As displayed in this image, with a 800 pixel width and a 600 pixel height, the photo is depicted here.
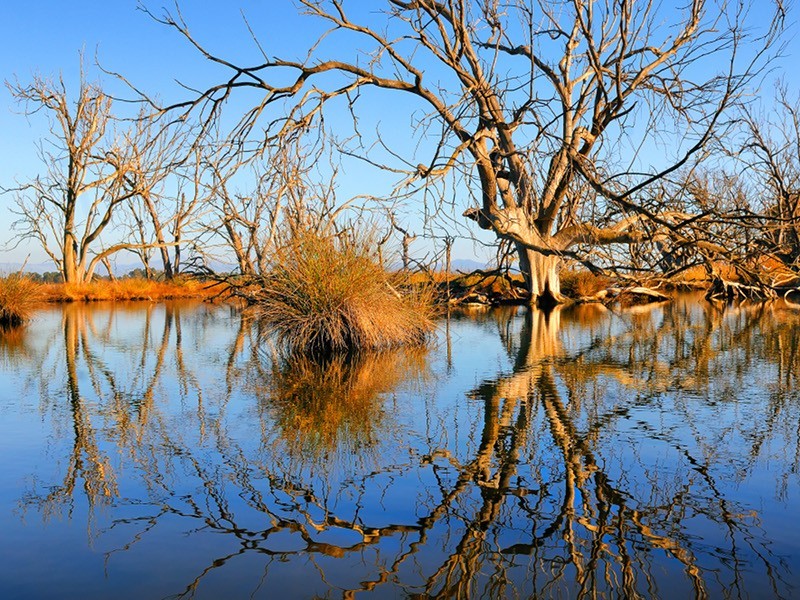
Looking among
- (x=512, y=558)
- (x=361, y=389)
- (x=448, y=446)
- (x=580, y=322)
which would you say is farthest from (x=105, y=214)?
(x=512, y=558)

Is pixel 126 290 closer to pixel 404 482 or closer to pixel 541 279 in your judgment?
pixel 541 279

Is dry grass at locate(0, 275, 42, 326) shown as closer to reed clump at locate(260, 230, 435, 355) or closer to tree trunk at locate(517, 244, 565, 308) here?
reed clump at locate(260, 230, 435, 355)

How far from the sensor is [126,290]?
2888 cm

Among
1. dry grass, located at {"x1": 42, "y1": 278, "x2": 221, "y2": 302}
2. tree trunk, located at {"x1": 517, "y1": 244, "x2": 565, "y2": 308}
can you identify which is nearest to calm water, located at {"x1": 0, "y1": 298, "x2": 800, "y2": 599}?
tree trunk, located at {"x1": 517, "y1": 244, "x2": 565, "y2": 308}

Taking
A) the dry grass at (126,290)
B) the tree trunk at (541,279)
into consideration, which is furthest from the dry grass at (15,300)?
the tree trunk at (541,279)

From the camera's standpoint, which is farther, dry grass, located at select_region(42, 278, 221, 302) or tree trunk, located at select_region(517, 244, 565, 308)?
dry grass, located at select_region(42, 278, 221, 302)

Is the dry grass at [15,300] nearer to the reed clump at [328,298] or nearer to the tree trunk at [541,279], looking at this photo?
the reed clump at [328,298]

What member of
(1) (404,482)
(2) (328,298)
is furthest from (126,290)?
(1) (404,482)

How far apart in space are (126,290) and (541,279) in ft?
49.9

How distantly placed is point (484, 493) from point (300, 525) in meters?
1.00

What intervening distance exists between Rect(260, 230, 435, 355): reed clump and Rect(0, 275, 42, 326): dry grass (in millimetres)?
8121

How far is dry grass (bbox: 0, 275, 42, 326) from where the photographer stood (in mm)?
17094

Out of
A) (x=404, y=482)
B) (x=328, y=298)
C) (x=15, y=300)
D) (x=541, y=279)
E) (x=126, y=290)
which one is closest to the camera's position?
(x=404, y=482)

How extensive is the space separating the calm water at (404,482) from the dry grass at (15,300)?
8.69m
